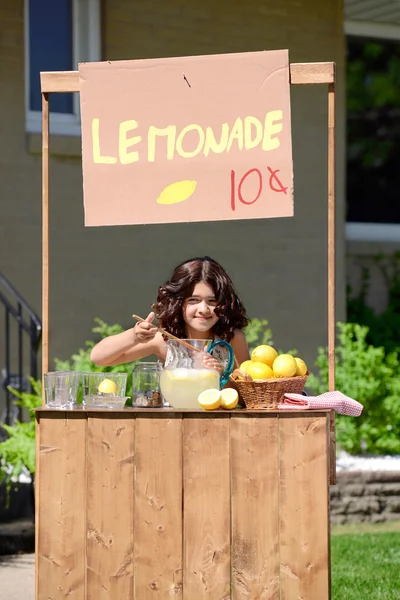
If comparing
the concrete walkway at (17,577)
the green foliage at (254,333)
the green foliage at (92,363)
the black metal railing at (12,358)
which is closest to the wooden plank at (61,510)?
the concrete walkway at (17,577)

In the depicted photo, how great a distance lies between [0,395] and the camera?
23.1 ft

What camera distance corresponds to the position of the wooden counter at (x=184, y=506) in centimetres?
313

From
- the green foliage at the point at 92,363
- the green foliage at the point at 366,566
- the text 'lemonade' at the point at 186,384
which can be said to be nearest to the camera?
the text 'lemonade' at the point at 186,384

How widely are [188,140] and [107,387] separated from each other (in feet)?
2.99

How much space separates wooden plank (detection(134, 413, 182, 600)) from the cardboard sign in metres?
0.78

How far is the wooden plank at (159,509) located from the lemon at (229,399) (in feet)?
0.50

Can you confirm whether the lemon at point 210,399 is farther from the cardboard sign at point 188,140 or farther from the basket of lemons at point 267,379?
the cardboard sign at point 188,140

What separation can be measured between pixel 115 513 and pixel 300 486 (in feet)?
1.91

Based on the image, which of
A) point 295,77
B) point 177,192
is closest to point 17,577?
point 177,192

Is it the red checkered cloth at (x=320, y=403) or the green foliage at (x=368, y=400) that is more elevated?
the red checkered cloth at (x=320, y=403)

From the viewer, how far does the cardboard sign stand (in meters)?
3.52

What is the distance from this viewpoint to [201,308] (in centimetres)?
369

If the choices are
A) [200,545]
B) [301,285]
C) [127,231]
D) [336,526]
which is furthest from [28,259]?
[200,545]

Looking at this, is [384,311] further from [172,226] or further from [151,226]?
[151,226]
